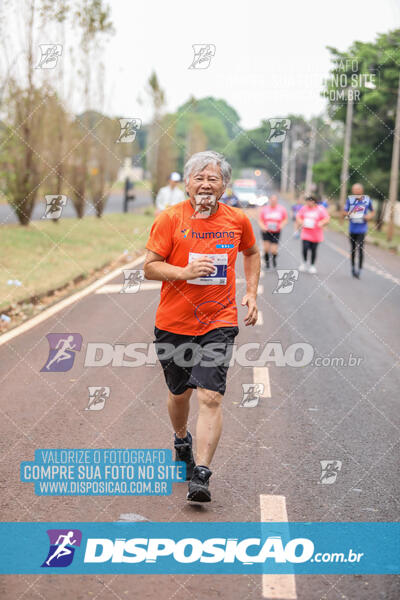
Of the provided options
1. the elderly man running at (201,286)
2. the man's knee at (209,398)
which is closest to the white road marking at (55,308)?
the elderly man running at (201,286)

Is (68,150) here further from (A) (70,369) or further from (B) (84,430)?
(B) (84,430)

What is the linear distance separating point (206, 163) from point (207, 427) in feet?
5.01

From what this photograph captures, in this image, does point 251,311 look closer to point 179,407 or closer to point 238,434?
point 179,407

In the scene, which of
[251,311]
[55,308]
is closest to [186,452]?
[251,311]

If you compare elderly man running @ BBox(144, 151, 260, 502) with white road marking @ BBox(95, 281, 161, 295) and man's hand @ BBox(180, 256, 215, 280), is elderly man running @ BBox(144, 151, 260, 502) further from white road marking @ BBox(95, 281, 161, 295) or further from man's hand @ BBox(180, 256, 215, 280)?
white road marking @ BBox(95, 281, 161, 295)

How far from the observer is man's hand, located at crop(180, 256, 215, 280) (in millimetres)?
4523

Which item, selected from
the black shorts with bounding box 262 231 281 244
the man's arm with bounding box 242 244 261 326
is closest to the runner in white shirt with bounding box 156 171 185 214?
the black shorts with bounding box 262 231 281 244

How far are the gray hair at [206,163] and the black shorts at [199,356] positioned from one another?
911 millimetres

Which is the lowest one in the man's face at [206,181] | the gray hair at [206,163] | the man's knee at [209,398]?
the man's knee at [209,398]

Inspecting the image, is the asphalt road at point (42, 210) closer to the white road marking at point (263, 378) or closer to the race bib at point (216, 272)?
the white road marking at point (263, 378)

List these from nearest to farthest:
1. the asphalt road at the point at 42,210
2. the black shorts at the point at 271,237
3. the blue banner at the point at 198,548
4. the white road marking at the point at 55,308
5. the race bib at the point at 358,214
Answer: the blue banner at the point at 198,548 → the white road marking at the point at 55,308 → the race bib at the point at 358,214 → the black shorts at the point at 271,237 → the asphalt road at the point at 42,210

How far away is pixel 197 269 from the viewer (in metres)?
4.52

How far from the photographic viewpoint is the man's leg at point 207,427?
4.70 metres

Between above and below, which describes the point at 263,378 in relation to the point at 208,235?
below
